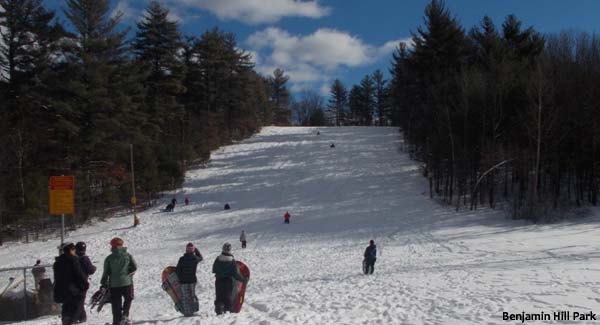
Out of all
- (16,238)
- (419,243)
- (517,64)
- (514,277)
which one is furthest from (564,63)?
(16,238)

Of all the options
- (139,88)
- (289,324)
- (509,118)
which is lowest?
(289,324)

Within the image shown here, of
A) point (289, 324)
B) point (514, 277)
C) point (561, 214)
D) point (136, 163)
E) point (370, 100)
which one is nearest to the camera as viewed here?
point (289, 324)

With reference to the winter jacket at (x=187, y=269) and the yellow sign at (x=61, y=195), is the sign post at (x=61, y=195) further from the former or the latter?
the winter jacket at (x=187, y=269)

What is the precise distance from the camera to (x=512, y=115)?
2878 cm

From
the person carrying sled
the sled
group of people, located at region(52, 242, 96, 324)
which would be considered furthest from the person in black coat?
Answer: group of people, located at region(52, 242, 96, 324)

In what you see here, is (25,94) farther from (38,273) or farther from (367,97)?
(367,97)

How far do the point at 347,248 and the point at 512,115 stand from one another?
17.0m

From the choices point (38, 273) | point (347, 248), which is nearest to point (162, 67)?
point (347, 248)

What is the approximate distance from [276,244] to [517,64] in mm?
21324

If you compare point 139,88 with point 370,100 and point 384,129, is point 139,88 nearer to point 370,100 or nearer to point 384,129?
point 384,129

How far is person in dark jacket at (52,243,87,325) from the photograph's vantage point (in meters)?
7.44

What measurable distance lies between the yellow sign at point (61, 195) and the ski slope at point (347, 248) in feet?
11.5

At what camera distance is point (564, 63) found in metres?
27.6

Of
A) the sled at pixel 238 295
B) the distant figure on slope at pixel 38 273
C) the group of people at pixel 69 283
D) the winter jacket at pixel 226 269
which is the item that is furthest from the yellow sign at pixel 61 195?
the sled at pixel 238 295
